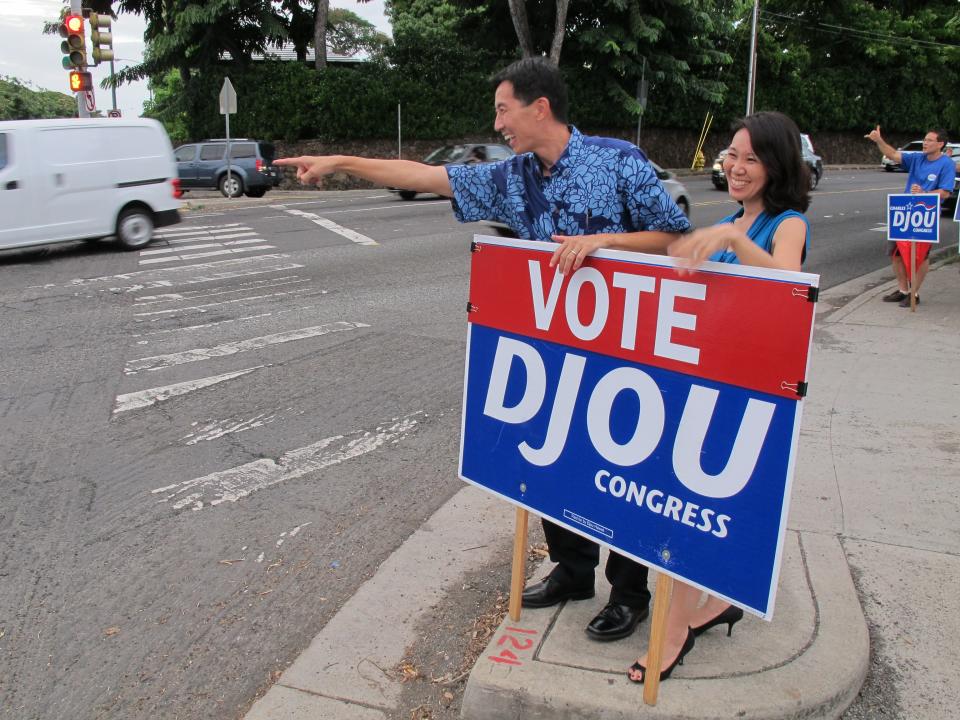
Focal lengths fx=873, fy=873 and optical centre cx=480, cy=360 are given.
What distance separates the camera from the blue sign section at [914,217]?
28.6 ft

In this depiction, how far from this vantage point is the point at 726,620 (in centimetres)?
300

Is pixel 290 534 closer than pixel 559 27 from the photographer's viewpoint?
Yes

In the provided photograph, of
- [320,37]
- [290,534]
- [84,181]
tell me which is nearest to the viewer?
[290,534]

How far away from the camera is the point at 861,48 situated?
141 ft

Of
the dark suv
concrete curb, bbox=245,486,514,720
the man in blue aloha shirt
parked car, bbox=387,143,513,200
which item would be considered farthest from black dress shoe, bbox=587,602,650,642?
the dark suv

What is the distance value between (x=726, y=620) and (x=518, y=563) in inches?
29.0

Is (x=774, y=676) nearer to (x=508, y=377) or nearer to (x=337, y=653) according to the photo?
(x=508, y=377)

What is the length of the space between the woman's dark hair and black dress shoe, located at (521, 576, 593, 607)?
152 centimetres

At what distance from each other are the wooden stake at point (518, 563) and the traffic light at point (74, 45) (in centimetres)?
1724

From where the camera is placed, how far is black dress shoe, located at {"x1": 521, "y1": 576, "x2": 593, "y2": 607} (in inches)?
127

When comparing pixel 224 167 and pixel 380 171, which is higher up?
pixel 380 171

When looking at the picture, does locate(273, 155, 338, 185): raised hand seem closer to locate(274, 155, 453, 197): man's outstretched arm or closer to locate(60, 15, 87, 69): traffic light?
locate(274, 155, 453, 197): man's outstretched arm

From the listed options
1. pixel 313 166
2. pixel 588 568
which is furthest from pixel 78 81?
pixel 588 568

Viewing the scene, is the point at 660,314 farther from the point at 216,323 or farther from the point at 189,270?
the point at 189,270
